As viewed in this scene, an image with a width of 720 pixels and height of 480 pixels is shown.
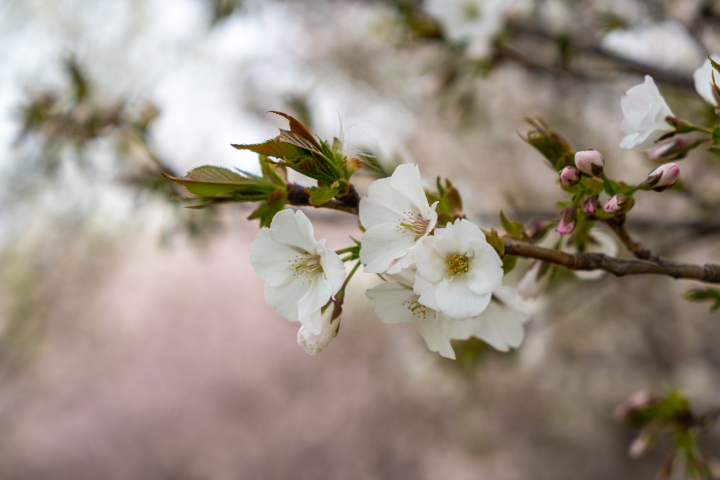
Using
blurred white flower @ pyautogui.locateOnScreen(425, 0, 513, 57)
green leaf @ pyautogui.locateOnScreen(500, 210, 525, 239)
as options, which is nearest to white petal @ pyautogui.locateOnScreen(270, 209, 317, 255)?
green leaf @ pyautogui.locateOnScreen(500, 210, 525, 239)

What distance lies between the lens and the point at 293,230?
41 cm

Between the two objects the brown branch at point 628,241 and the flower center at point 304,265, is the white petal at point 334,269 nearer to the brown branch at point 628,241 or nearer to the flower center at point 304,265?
the flower center at point 304,265

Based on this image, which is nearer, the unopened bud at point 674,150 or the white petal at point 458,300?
the white petal at point 458,300

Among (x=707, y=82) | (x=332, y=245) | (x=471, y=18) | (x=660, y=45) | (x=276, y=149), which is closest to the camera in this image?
(x=276, y=149)

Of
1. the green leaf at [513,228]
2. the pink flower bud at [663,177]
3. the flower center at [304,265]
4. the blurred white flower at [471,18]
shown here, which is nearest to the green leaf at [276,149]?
the flower center at [304,265]

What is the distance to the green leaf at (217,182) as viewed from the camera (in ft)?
1.31

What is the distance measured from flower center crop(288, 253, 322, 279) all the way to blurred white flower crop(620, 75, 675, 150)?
1.29 ft

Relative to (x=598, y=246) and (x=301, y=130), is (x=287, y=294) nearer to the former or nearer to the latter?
(x=301, y=130)

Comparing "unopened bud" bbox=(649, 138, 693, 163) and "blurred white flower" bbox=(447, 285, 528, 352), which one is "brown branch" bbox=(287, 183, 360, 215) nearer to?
"blurred white flower" bbox=(447, 285, 528, 352)

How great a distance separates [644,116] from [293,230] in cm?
42

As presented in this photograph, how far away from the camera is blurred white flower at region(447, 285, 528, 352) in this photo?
1.57ft

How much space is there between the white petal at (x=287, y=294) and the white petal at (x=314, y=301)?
1cm

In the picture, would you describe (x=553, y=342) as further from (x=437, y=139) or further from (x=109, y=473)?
(x=109, y=473)

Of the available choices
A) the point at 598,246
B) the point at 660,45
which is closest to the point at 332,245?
the point at 660,45
